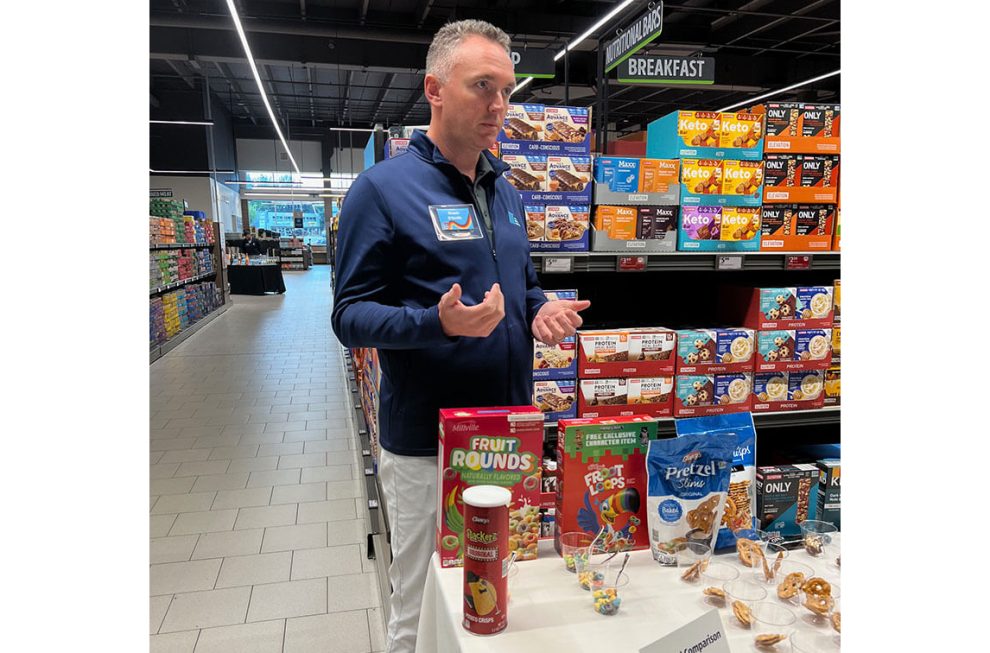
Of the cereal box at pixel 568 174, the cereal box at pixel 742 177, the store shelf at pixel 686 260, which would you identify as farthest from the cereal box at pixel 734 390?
the cereal box at pixel 568 174

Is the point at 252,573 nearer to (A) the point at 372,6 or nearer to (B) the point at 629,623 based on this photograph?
(B) the point at 629,623

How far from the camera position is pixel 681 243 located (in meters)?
2.69

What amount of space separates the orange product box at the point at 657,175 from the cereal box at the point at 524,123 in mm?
457

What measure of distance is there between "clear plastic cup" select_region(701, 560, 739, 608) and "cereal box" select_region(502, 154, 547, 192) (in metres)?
1.60

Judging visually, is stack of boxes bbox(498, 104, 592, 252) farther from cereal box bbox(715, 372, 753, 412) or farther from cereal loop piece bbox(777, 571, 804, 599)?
cereal loop piece bbox(777, 571, 804, 599)

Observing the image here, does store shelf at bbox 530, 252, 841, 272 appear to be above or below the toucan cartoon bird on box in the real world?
above

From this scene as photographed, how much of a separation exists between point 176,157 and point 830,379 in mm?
20605

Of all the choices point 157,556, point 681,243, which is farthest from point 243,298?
point 681,243

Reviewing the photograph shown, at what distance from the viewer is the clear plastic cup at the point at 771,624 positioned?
114 cm

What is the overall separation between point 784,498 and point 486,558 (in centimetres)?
114

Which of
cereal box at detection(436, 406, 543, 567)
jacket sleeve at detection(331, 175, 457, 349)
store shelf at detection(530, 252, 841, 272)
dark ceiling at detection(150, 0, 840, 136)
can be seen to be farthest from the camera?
dark ceiling at detection(150, 0, 840, 136)

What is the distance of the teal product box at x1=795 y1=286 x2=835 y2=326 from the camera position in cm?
279

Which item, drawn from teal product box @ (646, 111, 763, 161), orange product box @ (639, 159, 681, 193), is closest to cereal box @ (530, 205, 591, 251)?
orange product box @ (639, 159, 681, 193)

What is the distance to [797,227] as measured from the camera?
9.23 feet
